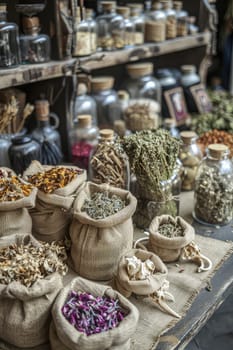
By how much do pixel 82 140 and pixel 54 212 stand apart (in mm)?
595

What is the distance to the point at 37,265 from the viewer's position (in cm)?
91

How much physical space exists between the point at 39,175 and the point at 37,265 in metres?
0.33

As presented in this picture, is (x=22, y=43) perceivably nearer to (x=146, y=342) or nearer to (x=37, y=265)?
(x=37, y=265)

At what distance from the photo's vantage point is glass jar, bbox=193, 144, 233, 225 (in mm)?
→ 1313

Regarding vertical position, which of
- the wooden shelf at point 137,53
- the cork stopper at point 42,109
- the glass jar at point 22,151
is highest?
the wooden shelf at point 137,53

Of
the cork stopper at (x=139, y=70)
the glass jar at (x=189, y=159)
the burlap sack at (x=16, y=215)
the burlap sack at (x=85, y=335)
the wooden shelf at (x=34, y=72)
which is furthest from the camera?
the cork stopper at (x=139, y=70)

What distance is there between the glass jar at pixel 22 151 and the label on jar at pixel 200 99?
40.1 inches

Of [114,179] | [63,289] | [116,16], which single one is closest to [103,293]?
[63,289]

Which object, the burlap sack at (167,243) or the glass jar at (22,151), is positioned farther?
the glass jar at (22,151)

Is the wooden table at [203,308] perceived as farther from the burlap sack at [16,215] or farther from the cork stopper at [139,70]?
the cork stopper at [139,70]

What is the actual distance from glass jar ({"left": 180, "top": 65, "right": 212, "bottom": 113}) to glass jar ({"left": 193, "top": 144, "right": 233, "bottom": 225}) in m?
0.87

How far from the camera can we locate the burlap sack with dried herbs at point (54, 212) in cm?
109

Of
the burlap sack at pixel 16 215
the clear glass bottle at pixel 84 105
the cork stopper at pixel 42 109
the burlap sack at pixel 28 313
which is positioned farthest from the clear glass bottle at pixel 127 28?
the burlap sack at pixel 28 313

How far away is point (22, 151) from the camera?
1.40m
